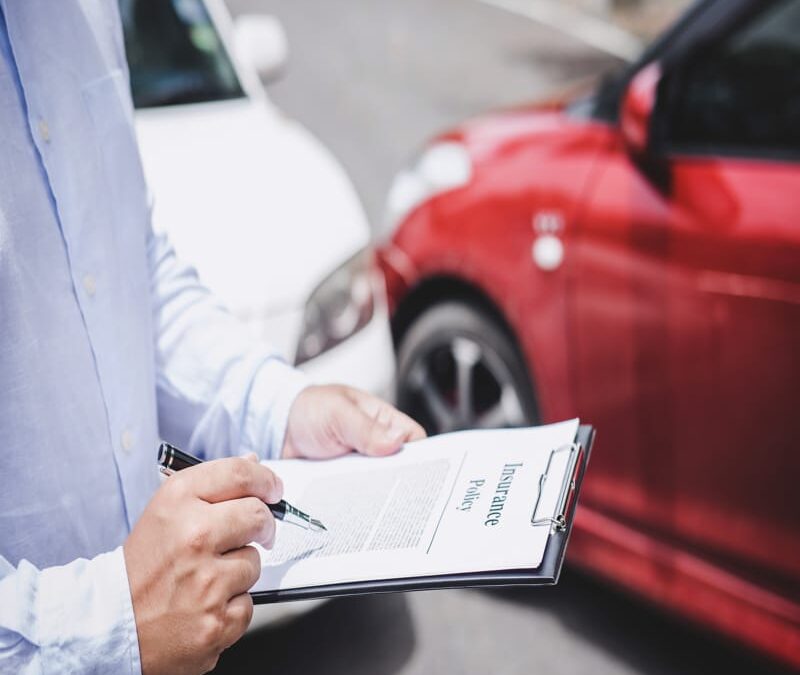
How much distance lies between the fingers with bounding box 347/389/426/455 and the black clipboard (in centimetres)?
27

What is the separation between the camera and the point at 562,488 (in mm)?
1132

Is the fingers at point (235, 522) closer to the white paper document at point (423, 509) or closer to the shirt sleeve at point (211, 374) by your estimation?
the white paper document at point (423, 509)

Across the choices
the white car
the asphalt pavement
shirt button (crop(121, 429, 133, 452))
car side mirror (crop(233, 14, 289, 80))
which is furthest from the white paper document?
car side mirror (crop(233, 14, 289, 80))

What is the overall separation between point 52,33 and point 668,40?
5.52 ft

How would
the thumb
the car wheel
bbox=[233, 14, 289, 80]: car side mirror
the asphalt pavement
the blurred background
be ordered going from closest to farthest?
the thumb → the blurred background → the asphalt pavement → the car wheel → bbox=[233, 14, 289, 80]: car side mirror

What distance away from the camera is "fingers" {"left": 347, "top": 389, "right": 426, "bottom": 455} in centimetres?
133

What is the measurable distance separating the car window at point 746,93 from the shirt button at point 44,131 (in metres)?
1.60

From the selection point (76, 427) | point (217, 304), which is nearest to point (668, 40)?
point (217, 304)

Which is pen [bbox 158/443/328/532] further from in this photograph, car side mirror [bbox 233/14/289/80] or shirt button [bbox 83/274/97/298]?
car side mirror [bbox 233/14/289/80]

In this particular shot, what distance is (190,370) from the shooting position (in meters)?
1.41

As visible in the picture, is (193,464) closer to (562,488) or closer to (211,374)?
(211,374)

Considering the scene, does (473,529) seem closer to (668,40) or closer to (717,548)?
(717,548)

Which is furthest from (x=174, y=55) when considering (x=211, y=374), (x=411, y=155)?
(x=411, y=155)

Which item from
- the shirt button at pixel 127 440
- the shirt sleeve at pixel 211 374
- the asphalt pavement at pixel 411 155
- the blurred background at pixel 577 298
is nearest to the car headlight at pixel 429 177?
the blurred background at pixel 577 298
